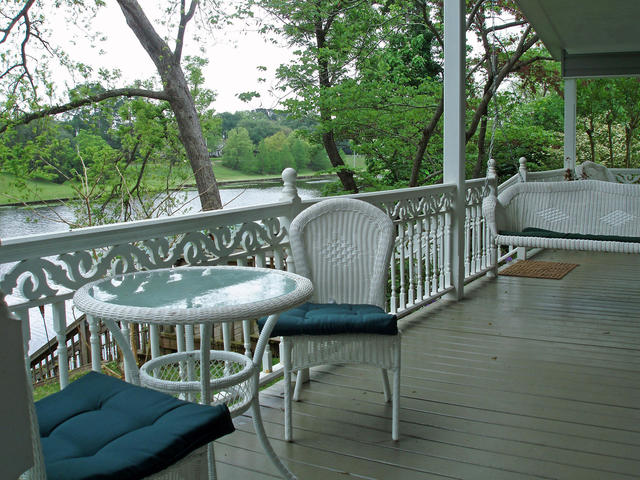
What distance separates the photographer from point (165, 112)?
10734 mm

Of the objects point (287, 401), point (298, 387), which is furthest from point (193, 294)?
point (298, 387)

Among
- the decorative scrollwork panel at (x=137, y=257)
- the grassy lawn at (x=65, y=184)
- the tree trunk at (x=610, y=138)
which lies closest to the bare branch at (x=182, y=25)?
the grassy lawn at (x=65, y=184)

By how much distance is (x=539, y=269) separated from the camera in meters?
6.51

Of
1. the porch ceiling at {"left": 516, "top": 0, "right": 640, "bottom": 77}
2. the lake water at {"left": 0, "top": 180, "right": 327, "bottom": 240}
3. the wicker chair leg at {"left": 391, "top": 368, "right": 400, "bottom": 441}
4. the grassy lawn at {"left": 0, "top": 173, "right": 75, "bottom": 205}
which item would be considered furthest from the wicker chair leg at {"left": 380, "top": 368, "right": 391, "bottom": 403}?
the grassy lawn at {"left": 0, "top": 173, "right": 75, "bottom": 205}

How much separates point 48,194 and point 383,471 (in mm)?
8583

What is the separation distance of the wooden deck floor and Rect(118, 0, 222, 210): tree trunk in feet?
21.5

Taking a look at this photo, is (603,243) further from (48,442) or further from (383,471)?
(48,442)

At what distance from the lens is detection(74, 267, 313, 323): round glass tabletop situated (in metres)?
1.73

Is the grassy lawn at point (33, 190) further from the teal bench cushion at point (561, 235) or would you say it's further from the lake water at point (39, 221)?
the teal bench cushion at point (561, 235)

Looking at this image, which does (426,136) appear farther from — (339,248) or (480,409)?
(480,409)

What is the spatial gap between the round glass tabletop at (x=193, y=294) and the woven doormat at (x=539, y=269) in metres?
4.50

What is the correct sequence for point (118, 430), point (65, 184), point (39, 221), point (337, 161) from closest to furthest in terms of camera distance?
point (118, 430) → point (39, 221) → point (65, 184) → point (337, 161)

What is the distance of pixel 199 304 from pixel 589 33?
6287 millimetres

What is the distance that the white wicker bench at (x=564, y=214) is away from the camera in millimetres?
4984
